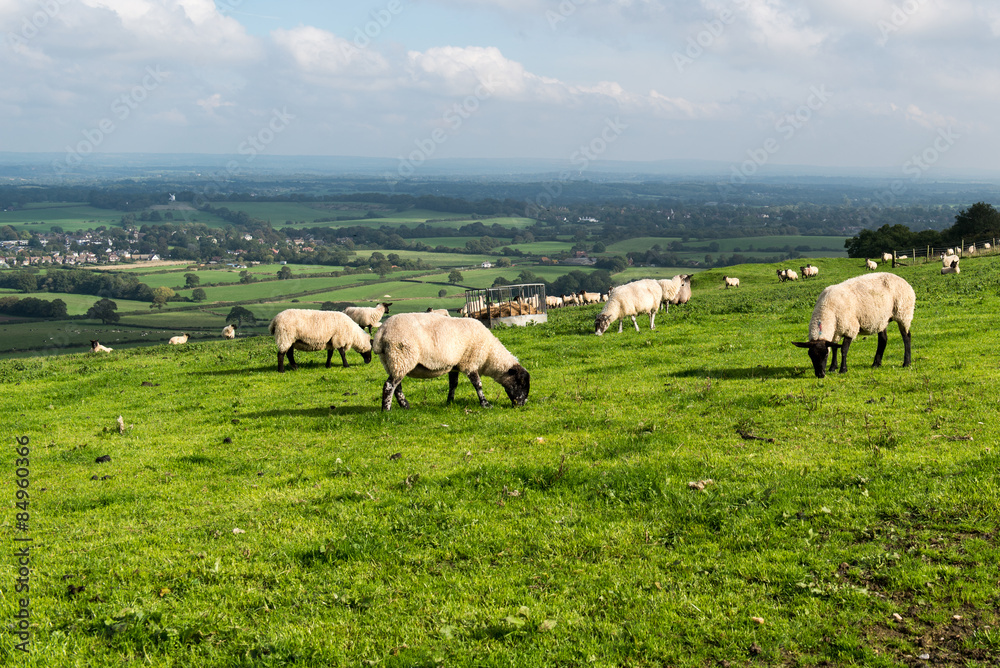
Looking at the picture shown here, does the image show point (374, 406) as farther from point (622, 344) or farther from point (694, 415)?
point (622, 344)

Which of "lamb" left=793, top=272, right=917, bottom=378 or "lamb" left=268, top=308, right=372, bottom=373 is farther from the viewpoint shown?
"lamb" left=268, top=308, right=372, bottom=373

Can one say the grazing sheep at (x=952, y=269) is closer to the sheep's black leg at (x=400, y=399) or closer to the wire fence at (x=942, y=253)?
the wire fence at (x=942, y=253)

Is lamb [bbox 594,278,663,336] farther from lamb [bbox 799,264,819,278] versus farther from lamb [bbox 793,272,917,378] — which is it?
lamb [bbox 799,264,819,278]

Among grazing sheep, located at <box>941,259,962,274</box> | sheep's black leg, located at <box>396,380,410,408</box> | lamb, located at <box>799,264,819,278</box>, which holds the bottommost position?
sheep's black leg, located at <box>396,380,410,408</box>

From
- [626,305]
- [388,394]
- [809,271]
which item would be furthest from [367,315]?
[809,271]

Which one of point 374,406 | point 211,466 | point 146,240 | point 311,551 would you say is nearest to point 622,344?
point 374,406

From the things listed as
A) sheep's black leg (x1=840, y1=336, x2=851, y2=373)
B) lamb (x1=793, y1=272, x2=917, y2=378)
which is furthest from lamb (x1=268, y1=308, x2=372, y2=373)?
sheep's black leg (x1=840, y1=336, x2=851, y2=373)

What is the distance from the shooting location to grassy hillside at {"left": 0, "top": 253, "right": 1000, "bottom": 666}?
7020mm

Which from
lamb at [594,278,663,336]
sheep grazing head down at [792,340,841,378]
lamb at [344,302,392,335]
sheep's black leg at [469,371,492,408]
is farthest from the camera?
lamb at [344,302,392,335]

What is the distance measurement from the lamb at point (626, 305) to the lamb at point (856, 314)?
10906mm

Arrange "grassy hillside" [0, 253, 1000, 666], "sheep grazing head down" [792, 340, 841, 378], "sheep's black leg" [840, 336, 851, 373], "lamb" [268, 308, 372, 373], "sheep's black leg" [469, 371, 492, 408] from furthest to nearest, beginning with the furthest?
"lamb" [268, 308, 372, 373] → "sheep's black leg" [840, 336, 851, 373] → "sheep grazing head down" [792, 340, 841, 378] → "sheep's black leg" [469, 371, 492, 408] → "grassy hillside" [0, 253, 1000, 666]

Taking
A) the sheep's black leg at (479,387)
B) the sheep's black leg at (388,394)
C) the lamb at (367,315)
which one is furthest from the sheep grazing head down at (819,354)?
the lamb at (367,315)

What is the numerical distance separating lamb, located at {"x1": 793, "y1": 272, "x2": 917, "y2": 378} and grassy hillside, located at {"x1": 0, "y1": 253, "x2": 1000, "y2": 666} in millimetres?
898

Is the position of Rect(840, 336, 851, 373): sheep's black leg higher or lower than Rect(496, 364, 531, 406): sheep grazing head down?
higher
